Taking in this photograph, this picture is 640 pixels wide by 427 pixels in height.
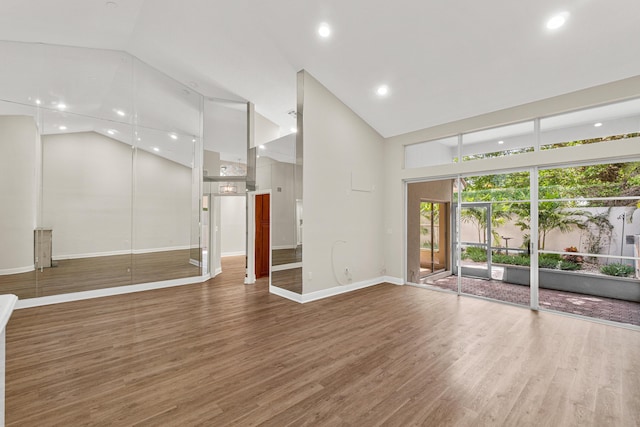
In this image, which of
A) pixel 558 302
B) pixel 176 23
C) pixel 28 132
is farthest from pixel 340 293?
pixel 28 132

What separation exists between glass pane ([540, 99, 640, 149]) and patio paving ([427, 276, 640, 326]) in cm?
241

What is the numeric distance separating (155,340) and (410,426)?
9.65 feet

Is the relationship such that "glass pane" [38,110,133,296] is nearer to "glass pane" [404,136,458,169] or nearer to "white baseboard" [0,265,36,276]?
"white baseboard" [0,265,36,276]

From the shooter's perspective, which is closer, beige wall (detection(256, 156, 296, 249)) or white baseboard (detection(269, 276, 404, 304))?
white baseboard (detection(269, 276, 404, 304))

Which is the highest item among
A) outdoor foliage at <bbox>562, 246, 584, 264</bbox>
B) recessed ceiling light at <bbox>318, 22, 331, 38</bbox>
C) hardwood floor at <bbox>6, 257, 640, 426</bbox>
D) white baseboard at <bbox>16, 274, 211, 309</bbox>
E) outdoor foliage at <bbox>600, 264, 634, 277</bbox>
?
recessed ceiling light at <bbox>318, 22, 331, 38</bbox>

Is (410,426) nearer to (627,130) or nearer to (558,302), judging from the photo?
(558,302)

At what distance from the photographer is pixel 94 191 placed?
523cm

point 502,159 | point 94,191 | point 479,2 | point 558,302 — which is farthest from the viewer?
point 94,191

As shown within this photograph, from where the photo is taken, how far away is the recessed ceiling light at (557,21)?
3.14 metres

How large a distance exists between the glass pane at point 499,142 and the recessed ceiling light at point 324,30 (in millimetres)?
3145

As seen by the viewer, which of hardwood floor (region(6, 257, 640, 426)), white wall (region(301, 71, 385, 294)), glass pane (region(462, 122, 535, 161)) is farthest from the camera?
white wall (region(301, 71, 385, 294))

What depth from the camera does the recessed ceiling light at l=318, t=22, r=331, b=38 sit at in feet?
12.8

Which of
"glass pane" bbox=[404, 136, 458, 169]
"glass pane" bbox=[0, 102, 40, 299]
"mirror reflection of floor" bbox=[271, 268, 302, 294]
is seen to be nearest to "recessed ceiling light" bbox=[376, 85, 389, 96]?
"glass pane" bbox=[404, 136, 458, 169]

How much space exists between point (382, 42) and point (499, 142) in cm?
273
